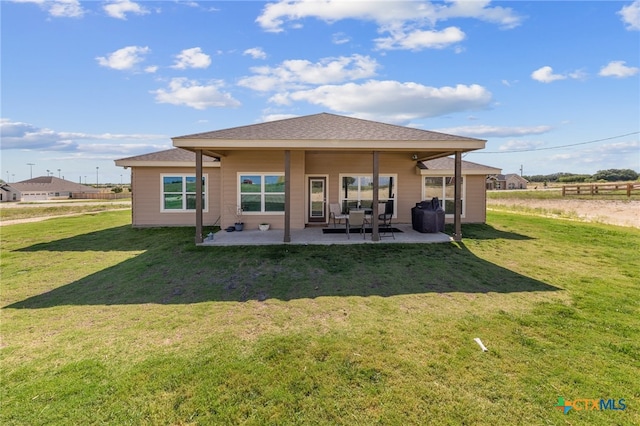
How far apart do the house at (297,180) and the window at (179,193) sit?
0.04 meters

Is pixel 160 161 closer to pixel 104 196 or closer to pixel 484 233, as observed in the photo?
pixel 484 233

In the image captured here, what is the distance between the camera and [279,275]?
6.32 meters

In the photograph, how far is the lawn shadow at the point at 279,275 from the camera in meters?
5.32

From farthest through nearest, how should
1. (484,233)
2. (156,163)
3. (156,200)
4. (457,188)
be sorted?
(156,200), (156,163), (484,233), (457,188)

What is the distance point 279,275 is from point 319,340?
2780 millimetres

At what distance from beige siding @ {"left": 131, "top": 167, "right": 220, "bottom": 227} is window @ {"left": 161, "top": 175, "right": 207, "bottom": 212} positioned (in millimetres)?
167

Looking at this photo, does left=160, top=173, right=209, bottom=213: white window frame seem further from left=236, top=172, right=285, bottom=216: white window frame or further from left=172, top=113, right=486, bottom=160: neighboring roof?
left=172, top=113, right=486, bottom=160: neighboring roof

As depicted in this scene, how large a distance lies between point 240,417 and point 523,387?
258cm

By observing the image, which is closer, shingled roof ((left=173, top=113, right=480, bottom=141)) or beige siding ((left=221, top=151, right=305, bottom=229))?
shingled roof ((left=173, top=113, right=480, bottom=141))

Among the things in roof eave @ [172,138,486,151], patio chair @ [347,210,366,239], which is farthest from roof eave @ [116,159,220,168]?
patio chair @ [347,210,366,239]

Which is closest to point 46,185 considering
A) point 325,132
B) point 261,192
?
point 261,192

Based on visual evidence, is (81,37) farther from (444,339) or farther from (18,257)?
(444,339)

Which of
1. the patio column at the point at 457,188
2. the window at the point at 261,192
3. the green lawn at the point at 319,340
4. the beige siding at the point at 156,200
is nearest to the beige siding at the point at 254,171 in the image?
the window at the point at 261,192

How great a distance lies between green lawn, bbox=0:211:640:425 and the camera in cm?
259
